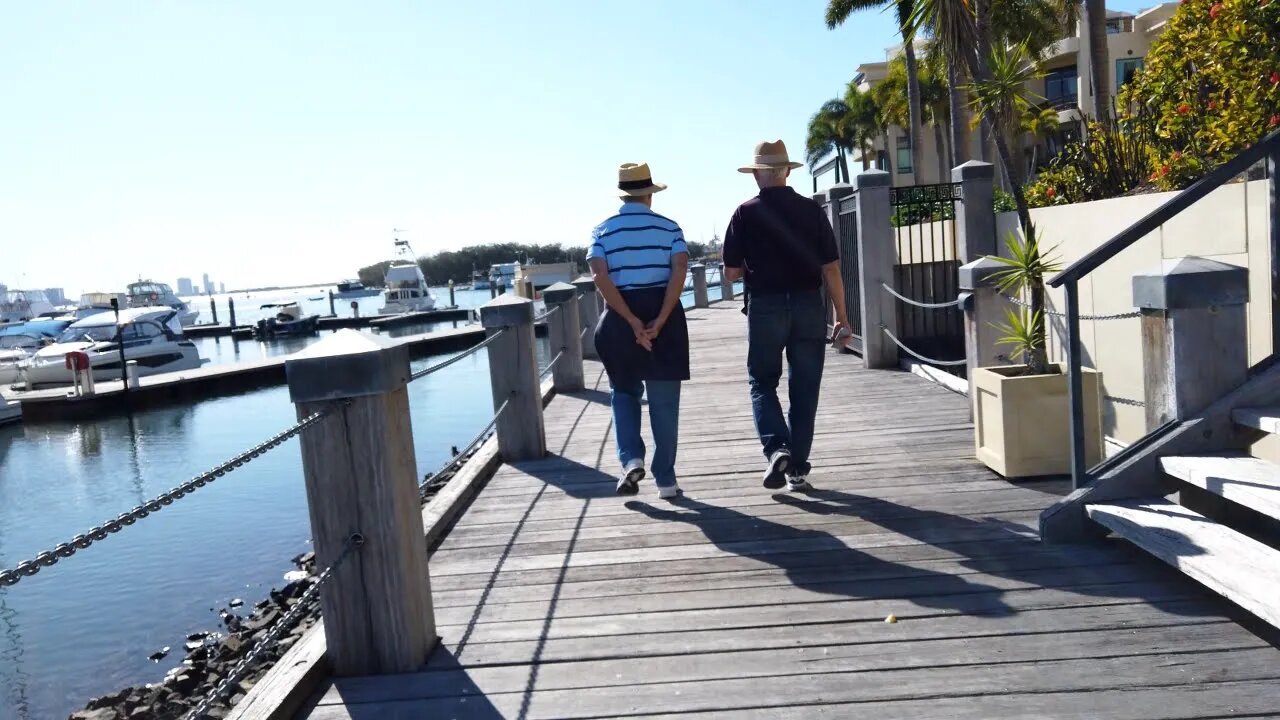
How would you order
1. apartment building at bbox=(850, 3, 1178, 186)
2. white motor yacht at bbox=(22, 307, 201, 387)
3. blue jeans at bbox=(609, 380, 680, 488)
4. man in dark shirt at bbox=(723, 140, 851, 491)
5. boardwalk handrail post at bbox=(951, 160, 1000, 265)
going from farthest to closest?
apartment building at bbox=(850, 3, 1178, 186), white motor yacht at bbox=(22, 307, 201, 387), boardwalk handrail post at bbox=(951, 160, 1000, 265), blue jeans at bbox=(609, 380, 680, 488), man in dark shirt at bbox=(723, 140, 851, 491)

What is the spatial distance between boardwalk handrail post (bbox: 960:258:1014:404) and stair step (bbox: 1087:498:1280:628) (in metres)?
2.38

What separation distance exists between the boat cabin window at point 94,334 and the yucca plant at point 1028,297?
42822mm

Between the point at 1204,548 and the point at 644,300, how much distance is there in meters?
2.80

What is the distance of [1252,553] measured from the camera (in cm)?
329

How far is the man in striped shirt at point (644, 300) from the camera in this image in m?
5.20

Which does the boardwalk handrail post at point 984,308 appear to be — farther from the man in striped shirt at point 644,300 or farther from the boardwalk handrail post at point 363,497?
the boardwalk handrail post at point 363,497

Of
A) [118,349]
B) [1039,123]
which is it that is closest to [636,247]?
[1039,123]

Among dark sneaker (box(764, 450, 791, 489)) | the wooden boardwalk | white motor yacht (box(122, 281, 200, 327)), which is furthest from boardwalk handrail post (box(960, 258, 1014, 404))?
white motor yacht (box(122, 281, 200, 327))

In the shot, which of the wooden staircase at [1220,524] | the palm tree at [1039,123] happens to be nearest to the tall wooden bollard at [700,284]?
the palm tree at [1039,123]

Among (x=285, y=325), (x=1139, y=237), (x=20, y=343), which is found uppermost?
(x=1139, y=237)

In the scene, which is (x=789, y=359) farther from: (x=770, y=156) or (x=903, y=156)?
(x=903, y=156)

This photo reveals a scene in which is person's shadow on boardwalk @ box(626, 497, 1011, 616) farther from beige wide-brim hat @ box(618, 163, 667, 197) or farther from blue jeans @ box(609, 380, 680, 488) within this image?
beige wide-brim hat @ box(618, 163, 667, 197)

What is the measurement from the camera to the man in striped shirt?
5.20 m

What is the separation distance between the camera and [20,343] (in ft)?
164
